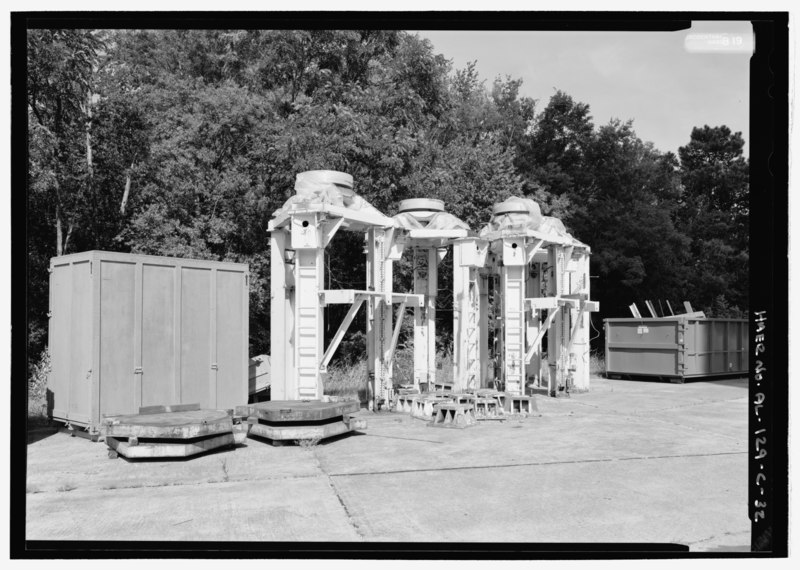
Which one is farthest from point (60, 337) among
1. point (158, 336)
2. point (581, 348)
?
point (581, 348)

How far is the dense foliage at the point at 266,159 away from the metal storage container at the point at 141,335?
5.06m

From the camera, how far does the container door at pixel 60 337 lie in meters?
10.1

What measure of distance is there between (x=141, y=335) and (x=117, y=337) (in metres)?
0.35

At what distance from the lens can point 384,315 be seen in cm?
1358

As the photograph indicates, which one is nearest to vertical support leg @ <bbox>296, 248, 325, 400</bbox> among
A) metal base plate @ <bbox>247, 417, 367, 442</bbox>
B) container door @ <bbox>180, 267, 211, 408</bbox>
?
container door @ <bbox>180, 267, 211, 408</bbox>

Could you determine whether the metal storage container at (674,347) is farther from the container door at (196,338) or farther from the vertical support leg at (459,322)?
the container door at (196,338)

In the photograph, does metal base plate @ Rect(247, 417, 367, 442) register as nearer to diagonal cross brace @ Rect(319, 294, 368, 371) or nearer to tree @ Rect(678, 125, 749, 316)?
diagonal cross brace @ Rect(319, 294, 368, 371)

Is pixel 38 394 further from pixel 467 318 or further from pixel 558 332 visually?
pixel 558 332

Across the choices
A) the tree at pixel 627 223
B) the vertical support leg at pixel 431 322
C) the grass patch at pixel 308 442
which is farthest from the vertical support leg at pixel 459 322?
the tree at pixel 627 223

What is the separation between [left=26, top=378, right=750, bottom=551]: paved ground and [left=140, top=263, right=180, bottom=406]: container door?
125 centimetres

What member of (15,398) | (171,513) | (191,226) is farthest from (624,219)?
(15,398)

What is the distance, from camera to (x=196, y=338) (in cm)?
1073

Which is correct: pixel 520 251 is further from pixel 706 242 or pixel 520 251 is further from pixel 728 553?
pixel 706 242

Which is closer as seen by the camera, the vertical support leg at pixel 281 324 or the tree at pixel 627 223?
the vertical support leg at pixel 281 324
